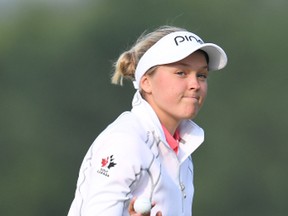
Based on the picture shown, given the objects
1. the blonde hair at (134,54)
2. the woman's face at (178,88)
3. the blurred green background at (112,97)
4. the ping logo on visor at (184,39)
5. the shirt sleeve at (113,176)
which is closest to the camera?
the shirt sleeve at (113,176)

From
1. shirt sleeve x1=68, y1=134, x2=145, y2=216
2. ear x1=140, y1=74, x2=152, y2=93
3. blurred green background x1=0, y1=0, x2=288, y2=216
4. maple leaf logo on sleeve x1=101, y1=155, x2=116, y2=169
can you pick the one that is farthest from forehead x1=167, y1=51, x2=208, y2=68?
blurred green background x1=0, y1=0, x2=288, y2=216

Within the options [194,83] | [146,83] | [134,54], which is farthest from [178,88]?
[134,54]

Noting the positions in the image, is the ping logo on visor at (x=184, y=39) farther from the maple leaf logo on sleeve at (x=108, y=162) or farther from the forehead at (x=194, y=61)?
the maple leaf logo on sleeve at (x=108, y=162)

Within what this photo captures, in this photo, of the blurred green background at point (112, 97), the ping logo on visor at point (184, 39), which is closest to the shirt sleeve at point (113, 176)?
the ping logo on visor at point (184, 39)

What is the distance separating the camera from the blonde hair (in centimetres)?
538

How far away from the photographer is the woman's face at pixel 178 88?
514cm

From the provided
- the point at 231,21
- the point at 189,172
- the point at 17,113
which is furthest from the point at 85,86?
the point at 189,172

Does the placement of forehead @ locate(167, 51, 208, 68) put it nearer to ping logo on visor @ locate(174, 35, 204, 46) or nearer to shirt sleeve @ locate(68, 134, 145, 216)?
ping logo on visor @ locate(174, 35, 204, 46)

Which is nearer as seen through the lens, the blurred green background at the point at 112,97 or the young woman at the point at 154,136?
the young woman at the point at 154,136

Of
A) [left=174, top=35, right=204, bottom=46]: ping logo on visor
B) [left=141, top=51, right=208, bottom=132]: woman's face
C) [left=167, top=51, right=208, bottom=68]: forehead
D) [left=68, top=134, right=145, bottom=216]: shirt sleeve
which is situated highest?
[left=174, top=35, right=204, bottom=46]: ping logo on visor

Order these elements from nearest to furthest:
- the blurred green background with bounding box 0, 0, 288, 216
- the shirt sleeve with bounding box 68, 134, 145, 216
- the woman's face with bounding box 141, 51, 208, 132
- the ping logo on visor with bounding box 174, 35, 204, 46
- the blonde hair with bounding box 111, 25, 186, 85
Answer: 1. the shirt sleeve with bounding box 68, 134, 145, 216
2. the woman's face with bounding box 141, 51, 208, 132
3. the ping logo on visor with bounding box 174, 35, 204, 46
4. the blonde hair with bounding box 111, 25, 186, 85
5. the blurred green background with bounding box 0, 0, 288, 216

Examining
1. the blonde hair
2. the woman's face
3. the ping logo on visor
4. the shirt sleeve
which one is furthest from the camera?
the blonde hair

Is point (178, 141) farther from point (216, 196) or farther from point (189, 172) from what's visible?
point (216, 196)

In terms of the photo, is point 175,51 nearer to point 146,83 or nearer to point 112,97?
point 146,83
